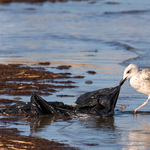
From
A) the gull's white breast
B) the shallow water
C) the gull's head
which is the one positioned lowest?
the shallow water

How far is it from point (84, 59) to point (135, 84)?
7.71m

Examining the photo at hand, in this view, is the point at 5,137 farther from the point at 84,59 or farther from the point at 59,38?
the point at 59,38

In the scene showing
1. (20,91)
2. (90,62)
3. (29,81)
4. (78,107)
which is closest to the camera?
(78,107)

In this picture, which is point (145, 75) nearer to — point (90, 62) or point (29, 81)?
point (29, 81)

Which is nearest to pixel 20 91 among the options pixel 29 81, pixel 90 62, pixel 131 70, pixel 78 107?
pixel 29 81

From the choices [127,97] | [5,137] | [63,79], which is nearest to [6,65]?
→ [63,79]

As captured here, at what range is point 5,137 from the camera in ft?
22.1

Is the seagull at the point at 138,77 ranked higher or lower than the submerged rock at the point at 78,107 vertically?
higher

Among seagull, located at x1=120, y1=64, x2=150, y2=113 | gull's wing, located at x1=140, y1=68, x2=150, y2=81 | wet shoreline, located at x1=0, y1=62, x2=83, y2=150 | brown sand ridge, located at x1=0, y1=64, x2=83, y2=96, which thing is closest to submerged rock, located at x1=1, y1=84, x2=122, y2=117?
wet shoreline, located at x1=0, y1=62, x2=83, y2=150

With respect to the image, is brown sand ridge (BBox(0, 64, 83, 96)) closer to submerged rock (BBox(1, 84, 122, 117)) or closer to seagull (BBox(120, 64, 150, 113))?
submerged rock (BBox(1, 84, 122, 117))

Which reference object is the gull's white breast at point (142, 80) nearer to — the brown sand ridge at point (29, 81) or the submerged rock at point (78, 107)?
the submerged rock at point (78, 107)

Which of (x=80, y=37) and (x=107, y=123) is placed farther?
(x=80, y=37)

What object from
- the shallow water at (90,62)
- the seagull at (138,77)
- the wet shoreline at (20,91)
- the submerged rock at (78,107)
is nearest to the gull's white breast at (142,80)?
the seagull at (138,77)

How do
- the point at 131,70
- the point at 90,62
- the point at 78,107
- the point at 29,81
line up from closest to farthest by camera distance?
the point at 131,70, the point at 78,107, the point at 29,81, the point at 90,62
